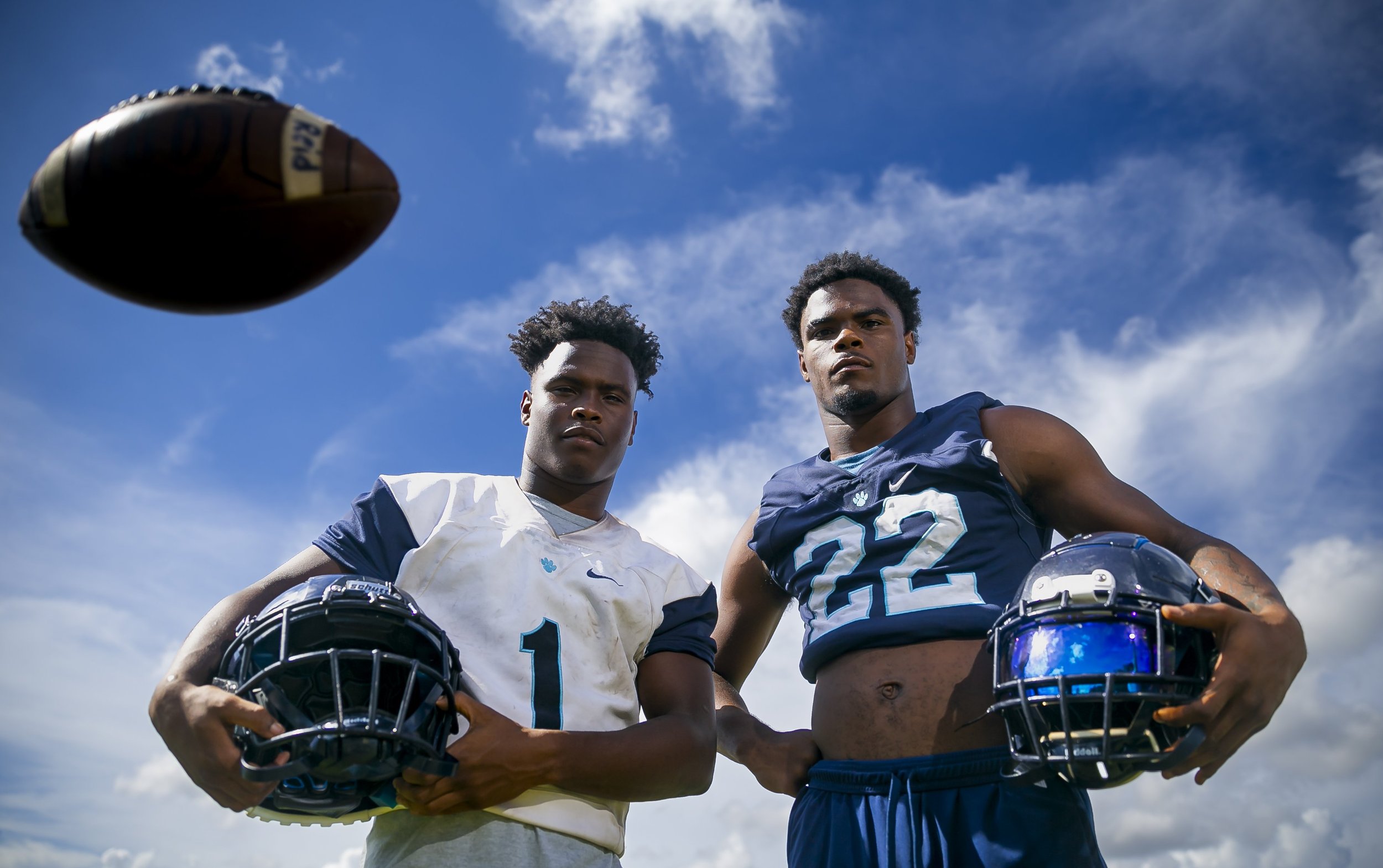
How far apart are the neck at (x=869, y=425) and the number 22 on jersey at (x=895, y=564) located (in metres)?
0.50

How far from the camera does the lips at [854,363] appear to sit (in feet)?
13.2

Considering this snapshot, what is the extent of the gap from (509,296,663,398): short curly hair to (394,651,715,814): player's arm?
1.55 metres

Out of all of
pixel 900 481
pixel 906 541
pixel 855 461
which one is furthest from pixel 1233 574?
pixel 855 461

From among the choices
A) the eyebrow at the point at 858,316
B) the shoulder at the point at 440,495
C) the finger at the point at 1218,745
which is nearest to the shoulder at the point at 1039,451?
the eyebrow at the point at 858,316

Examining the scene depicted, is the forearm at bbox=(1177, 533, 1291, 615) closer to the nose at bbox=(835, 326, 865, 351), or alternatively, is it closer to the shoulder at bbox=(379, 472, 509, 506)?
the nose at bbox=(835, 326, 865, 351)

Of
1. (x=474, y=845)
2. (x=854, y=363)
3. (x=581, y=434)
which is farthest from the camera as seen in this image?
(x=854, y=363)

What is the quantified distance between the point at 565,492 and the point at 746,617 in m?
0.95

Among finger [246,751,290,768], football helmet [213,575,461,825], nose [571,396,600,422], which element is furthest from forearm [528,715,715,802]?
nose [571,396,600,422]

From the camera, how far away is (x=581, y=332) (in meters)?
4.49

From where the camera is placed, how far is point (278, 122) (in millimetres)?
2783

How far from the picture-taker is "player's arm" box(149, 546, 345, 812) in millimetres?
2502

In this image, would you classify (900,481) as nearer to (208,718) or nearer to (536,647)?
(536,647)

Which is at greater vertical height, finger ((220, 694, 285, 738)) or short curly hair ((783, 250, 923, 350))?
short curly hair ((783, 250, 923, 350))

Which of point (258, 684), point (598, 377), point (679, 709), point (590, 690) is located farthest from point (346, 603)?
point (598, 377)
